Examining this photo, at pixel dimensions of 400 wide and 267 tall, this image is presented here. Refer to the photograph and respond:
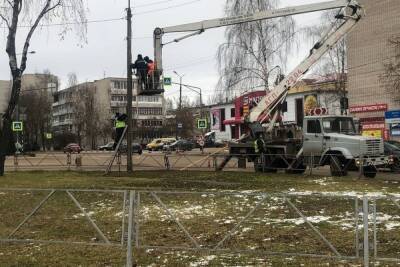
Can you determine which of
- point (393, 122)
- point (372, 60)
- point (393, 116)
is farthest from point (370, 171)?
point (372, 60)

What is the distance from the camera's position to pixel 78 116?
339ft

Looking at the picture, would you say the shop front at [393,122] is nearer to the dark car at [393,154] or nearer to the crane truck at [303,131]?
the dark car at [393,154]

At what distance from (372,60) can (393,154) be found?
20.8 meters

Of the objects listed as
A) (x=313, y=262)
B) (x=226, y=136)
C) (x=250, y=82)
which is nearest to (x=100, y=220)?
(x=313, y=262)

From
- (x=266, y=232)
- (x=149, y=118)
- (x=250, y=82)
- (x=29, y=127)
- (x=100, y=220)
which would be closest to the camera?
(x=266, y=232)

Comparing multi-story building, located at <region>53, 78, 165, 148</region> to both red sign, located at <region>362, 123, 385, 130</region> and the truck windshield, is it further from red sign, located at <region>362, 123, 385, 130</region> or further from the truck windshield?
the truck windshield

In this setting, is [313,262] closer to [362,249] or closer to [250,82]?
[362,249]

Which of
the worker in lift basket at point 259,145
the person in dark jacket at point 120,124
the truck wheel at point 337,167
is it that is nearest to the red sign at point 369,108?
the worker in lift basket at point 259,145

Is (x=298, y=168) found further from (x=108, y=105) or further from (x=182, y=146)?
(x=108, y=105)

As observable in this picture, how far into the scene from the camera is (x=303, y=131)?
80.3ft

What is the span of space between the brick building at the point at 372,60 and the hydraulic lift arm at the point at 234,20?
62.4 ft

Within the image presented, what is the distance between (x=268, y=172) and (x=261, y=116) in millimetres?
2572

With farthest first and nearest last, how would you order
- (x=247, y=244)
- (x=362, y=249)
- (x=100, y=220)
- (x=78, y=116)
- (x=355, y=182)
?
(x=78, y=116) → (x=355, y=182) → (x=100, y=220) → (x=247, y=244) → (x=362, y=249)

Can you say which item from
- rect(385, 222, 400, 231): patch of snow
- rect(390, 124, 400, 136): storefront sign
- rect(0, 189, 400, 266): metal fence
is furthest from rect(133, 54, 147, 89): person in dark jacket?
rect(390, 124, 400, 136): storefront sign
